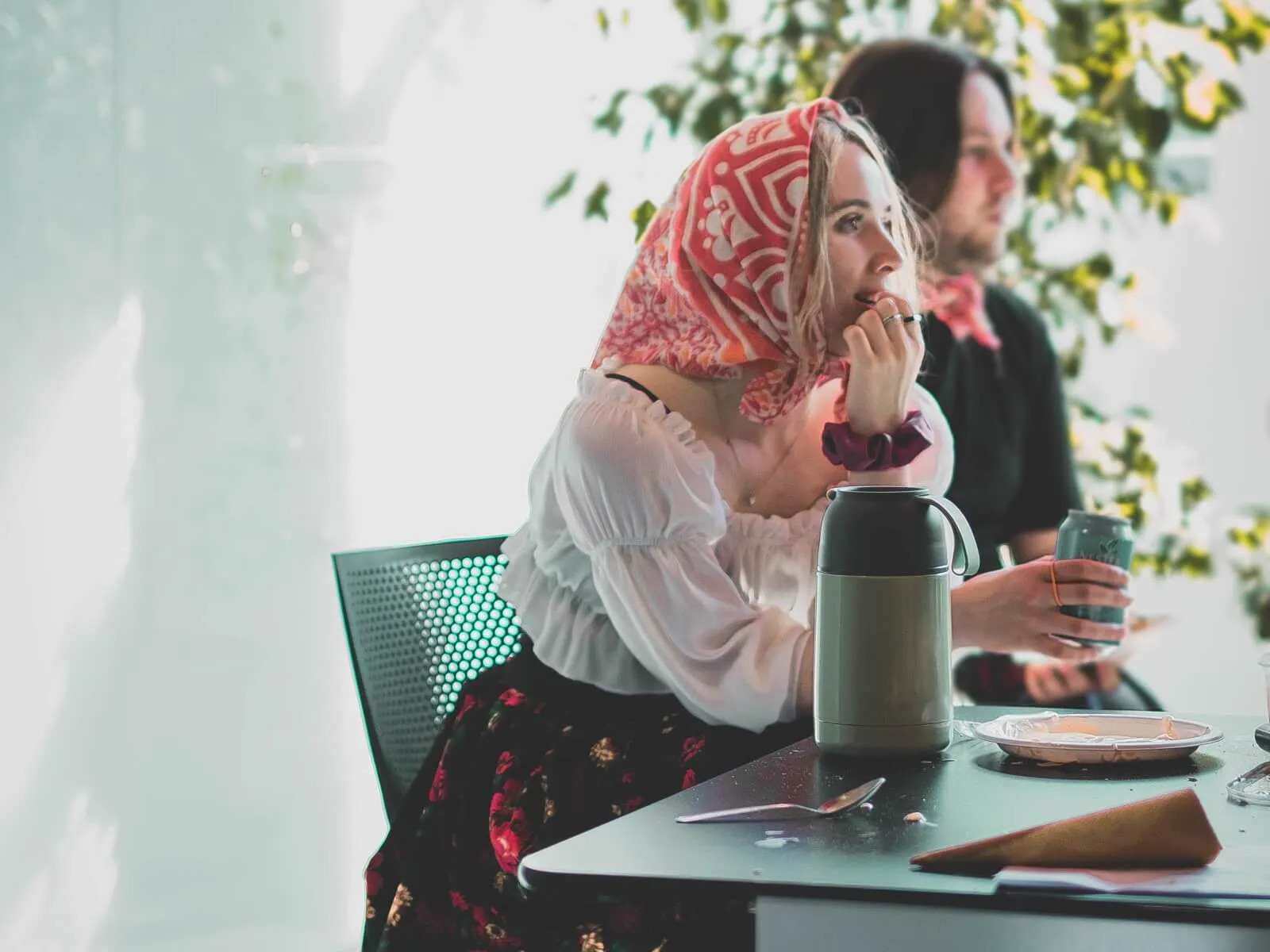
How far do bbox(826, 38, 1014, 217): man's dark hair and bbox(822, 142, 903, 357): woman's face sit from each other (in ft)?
2.49

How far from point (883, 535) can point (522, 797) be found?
448 mm

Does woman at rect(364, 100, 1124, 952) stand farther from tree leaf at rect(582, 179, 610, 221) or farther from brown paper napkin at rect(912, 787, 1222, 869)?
tree leaf at rect(582, 179, 610, 221)

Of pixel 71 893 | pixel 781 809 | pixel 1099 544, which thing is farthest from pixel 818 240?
pixel 71 893

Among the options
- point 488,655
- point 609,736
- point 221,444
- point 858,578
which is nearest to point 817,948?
point 858,578

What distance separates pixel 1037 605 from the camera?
4.47 feet

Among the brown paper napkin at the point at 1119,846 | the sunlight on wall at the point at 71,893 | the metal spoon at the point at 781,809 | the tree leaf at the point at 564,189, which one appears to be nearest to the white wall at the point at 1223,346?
the tree leaf at the point at 564,189

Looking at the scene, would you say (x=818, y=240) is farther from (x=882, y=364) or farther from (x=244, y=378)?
(x=244, y=378)

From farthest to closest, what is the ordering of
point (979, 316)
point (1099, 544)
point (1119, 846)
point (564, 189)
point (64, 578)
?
1. point (564, 189)
2. point (64, 578)
3. point (979, 316)
4. point (1099, 544)
5. point (1119, 846)

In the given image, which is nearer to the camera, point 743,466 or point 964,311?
point 743,466

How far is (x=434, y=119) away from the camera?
9.05 feet

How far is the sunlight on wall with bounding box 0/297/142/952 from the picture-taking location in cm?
239

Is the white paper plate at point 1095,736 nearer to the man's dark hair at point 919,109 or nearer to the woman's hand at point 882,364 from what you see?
the woman's hand at point 882,364

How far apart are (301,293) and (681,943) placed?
1726 millimetres

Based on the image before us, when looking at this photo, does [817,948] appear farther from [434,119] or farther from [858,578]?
[434,119]
